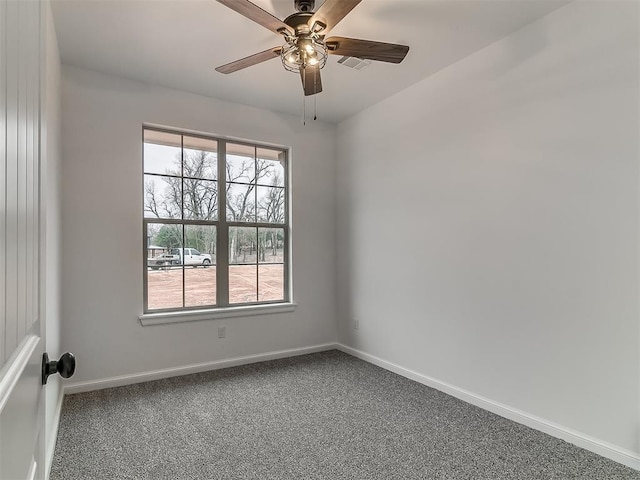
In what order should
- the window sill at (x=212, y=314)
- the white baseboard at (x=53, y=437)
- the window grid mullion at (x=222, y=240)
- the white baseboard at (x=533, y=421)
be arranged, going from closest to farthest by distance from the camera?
the white baseboard at (x=53, y=437) < the white baseboard at (x=533, y=421) < the window sill at (x=212, y=314) < the window grid mullion at (x=222, y=240)

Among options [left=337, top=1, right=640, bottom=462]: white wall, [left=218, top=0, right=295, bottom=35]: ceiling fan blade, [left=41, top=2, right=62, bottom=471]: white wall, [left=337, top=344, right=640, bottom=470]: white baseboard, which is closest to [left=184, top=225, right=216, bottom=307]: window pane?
[left=41, top=2, right=62, bottom=471]: white wall

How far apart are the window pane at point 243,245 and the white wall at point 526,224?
1.40 m

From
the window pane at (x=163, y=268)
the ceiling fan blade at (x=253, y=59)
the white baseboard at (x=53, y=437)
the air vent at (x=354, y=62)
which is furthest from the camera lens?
the window pane at (x=163, y=268)

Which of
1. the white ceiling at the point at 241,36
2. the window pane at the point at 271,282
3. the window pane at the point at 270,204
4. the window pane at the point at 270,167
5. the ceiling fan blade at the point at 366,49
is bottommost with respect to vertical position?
the window pane at the point at 271,282

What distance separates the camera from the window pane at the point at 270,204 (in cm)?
412

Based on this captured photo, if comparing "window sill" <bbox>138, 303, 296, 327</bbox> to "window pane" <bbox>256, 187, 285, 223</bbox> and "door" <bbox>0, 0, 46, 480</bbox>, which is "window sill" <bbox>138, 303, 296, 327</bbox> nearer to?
"window pane" <bbox>256, 187, 285, 223</bbox>

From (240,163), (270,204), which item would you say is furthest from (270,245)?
(240,163)

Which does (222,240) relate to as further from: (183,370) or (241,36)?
(241,36)

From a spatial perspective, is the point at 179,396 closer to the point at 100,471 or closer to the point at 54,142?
the point at 100,471

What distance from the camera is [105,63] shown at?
304 centimetres

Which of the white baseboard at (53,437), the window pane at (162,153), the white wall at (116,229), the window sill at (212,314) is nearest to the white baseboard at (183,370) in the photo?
the white wall at (116,229)

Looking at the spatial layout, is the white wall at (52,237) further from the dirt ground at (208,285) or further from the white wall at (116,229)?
the dirt ground at (208,285)

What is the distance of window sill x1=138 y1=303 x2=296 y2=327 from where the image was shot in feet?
11.1

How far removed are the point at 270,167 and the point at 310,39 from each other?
2.16 m
